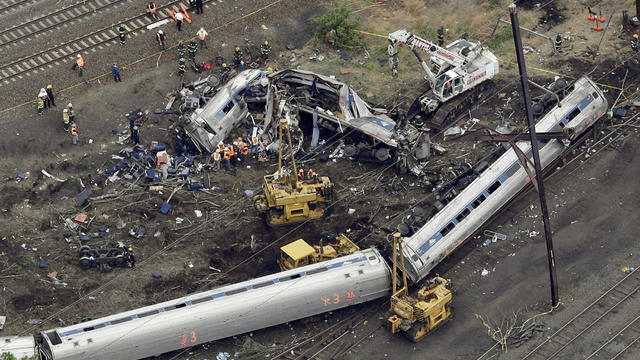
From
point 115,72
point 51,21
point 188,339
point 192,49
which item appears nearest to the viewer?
point 188,339

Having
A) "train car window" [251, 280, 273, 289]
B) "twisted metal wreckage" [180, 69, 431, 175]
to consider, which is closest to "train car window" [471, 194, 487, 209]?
"twisted metal wreckage" [180, 69, 431, 175]

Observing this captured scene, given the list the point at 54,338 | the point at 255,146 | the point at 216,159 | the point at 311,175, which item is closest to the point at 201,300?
the point at 54,338

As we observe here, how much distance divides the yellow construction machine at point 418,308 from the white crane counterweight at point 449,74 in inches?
433

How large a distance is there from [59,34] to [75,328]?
22372 millimetres

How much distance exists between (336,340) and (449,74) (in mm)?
15504

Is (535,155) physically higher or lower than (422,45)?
higher

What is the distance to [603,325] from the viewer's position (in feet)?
164

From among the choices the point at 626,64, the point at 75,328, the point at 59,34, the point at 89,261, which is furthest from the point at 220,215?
the point at 626,64

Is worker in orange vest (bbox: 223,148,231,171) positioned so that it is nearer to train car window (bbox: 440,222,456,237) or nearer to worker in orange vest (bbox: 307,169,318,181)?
worker in orange vest (bbox: 307,169,318,181)

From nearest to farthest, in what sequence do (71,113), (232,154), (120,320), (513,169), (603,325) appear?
(120,320)
(603,325)
(513,169)
(232,154)
(71,113)

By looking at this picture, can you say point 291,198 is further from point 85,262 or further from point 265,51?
point 265,51

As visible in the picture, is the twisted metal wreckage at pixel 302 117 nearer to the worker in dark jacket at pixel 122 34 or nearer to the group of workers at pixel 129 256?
the worker in dark jacket at pixel 122 34

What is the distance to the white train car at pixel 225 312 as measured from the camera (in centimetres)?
4803

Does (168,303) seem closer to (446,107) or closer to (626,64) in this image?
(446,107)
